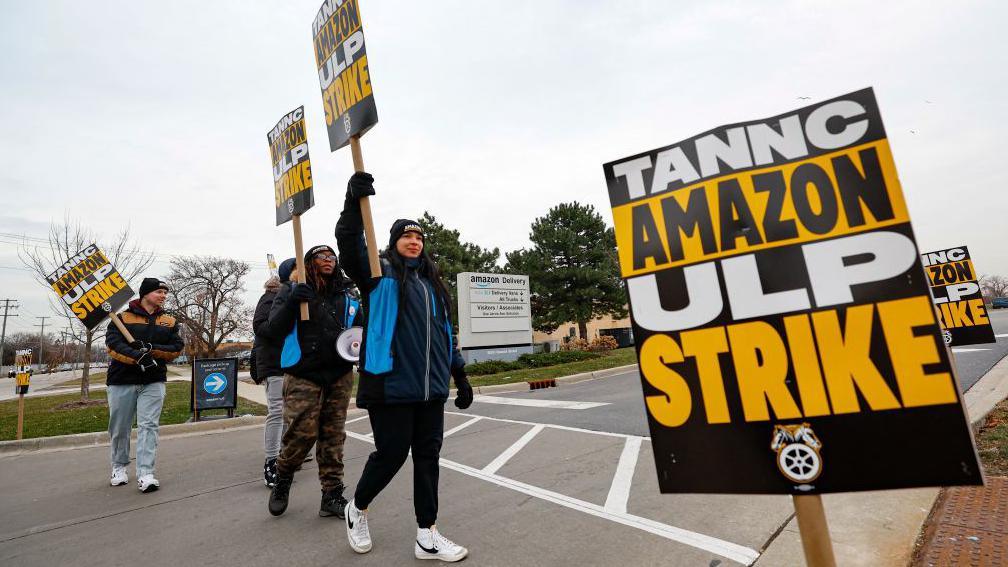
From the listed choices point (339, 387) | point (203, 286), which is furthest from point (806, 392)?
point (203, 286)

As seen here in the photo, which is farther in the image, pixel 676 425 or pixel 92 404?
pixel 92 404

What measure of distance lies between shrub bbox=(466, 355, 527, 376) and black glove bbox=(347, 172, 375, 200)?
48.0ft

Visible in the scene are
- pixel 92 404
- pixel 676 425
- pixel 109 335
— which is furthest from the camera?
pixel 92 404

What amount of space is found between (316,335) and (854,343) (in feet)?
10.7

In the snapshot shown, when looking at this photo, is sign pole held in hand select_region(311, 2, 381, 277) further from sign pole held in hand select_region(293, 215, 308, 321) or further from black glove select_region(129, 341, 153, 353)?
black glove select_region(129, 341, 153, 353)

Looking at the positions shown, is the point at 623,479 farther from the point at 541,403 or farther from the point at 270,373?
the point at 541,403

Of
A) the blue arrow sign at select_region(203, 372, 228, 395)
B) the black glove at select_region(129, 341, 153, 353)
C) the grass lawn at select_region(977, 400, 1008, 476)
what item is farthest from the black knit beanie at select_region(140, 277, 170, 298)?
the grass lawn at select_region(977, 400, 1008, 476)

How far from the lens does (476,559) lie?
2.58 metres

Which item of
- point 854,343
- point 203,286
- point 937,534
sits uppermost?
point 203,286

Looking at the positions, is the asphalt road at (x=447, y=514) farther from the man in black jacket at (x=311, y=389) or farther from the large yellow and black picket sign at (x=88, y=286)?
the large yellow and black picket sign at (x=88, y=286)

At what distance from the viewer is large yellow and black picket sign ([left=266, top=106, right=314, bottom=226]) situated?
161 inches

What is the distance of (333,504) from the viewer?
3.37 meters

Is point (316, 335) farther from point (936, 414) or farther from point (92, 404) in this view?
A: point (92, 404)

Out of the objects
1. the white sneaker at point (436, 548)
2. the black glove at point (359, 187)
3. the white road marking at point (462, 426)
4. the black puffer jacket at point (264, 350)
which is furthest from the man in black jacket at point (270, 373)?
the white road marking at point (462, 426)
